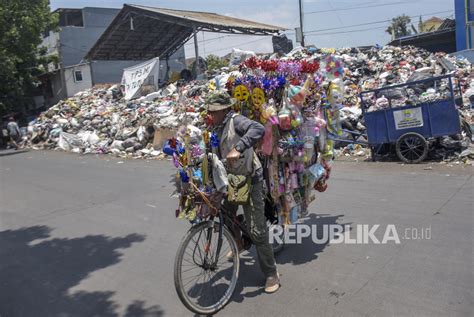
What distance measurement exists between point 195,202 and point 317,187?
1.80m

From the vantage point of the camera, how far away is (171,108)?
665 inches

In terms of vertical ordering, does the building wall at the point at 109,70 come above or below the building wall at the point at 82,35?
below

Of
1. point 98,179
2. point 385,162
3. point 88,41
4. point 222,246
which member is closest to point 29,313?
point 222,246

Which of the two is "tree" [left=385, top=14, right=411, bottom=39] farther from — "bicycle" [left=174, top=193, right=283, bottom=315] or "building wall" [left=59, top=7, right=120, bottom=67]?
"bicycle" [left=174, top=193, right=283, bottom=315]

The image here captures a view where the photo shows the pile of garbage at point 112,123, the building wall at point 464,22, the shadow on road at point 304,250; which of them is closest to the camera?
the shadow on road at point 304,250

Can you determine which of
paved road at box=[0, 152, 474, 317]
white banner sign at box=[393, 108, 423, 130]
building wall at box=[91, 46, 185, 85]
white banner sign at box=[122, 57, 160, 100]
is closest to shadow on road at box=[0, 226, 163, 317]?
paved road at box=[0, 152, 474, 317]

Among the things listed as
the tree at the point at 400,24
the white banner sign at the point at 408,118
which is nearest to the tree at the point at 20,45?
the white banner sign at the point at 408,118

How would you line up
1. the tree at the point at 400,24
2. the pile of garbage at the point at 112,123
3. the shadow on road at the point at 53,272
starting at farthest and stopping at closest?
the tree at the point at 400,24 → the pile of garbage at the point at 112,123 → the shadow on road at the point at 53,272

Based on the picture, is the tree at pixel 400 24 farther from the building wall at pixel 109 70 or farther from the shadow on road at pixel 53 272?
the shadow on road at pixel 53 272

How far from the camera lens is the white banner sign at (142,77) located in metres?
20.9

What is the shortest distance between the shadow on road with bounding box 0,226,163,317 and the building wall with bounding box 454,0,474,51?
1007 inches

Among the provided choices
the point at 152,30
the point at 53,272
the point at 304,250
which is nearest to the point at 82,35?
the point at 152,30

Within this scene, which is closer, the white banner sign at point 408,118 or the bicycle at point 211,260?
the bicycle at point 211,260

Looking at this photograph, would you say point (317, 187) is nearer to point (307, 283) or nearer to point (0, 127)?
point (307, 283)
